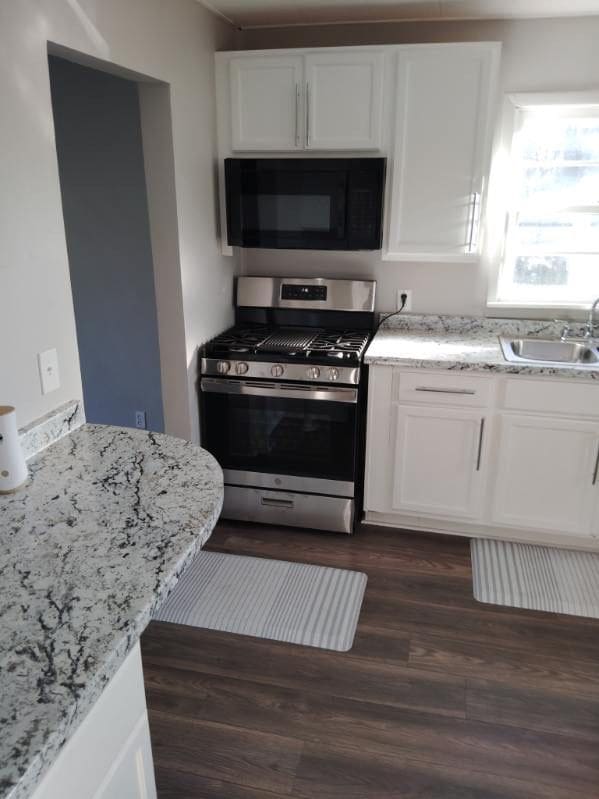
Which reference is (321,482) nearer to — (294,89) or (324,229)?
(324,229)

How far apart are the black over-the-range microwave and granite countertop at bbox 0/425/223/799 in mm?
1426

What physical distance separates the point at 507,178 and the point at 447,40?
683 millimetres

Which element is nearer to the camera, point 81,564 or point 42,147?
point 81,564

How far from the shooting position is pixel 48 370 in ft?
5.85

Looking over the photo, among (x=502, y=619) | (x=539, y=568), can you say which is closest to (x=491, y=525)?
(x=539, y=568)

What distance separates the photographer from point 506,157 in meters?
2.93

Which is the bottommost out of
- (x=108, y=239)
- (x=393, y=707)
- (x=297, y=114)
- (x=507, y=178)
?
(x=393, y=707)

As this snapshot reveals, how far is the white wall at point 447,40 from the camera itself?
275cm

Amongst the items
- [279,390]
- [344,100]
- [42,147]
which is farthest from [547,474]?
[42,147]

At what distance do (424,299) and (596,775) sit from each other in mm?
2162

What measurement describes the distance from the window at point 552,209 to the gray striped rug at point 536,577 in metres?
1.22

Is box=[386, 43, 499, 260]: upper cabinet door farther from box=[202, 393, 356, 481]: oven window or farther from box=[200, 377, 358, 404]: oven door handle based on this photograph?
box=[202, 393, 356, 481]: oven window

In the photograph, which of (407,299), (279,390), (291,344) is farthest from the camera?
(407,299)

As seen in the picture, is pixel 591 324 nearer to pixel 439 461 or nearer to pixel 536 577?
pixel 439 461
